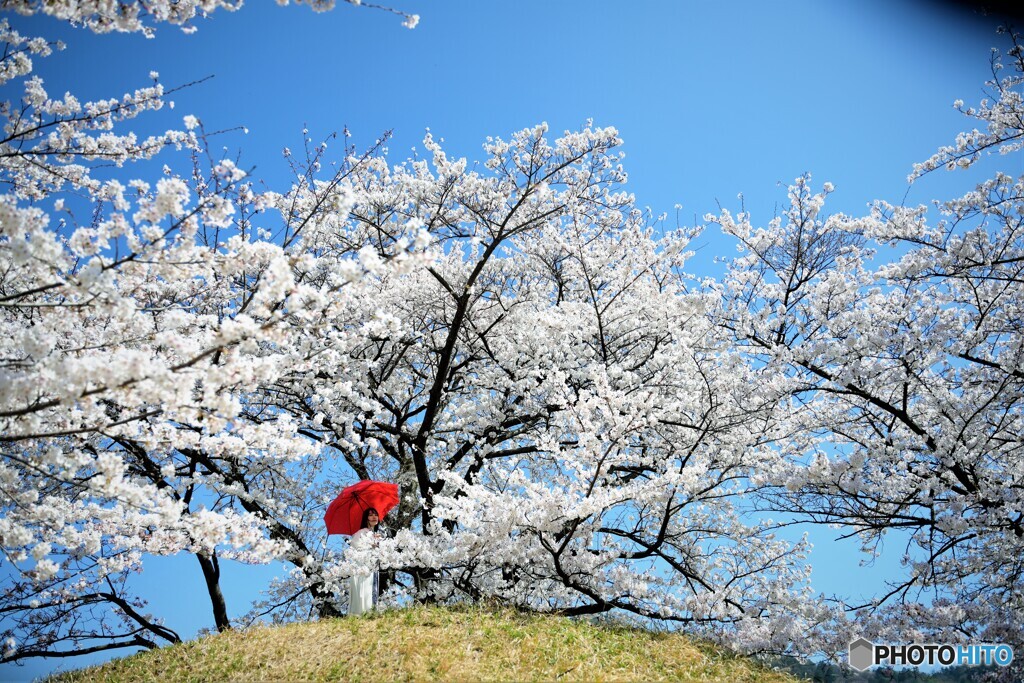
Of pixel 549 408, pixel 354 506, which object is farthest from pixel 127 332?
pixel 549 408

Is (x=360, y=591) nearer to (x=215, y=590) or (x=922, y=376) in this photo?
(x=215, y=590)

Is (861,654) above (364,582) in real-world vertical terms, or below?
below

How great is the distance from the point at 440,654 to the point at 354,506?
3064mm

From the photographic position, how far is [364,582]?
8594 mm

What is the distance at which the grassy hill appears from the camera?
6.09 m

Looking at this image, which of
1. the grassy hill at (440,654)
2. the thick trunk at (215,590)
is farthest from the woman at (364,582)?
the thick trunk at (215,590)

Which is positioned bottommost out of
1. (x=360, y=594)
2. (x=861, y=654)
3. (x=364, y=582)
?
(x=861, y=654)

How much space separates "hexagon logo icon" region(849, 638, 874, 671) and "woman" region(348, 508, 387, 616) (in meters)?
5.98

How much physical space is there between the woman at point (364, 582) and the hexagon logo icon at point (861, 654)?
598 cm

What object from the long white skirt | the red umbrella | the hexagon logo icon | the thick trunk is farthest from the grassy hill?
the thick trunk

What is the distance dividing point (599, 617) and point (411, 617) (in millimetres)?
2509

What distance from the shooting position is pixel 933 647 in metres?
6.99

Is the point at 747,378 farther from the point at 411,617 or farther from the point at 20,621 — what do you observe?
the point at 20,621

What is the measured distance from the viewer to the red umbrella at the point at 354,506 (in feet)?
28.8
